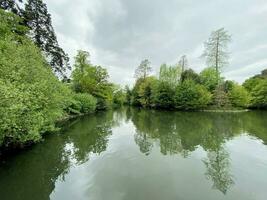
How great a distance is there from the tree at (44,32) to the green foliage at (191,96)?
784 inches

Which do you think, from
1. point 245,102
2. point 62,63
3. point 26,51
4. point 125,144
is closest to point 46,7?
point 62,63

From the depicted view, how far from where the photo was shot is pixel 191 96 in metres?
37.7

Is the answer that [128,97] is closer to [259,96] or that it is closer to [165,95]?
[165,95]

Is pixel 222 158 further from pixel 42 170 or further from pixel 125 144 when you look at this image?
pixel 42 170

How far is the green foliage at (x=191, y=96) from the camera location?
3681 cm

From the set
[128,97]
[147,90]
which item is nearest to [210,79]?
[147,90]

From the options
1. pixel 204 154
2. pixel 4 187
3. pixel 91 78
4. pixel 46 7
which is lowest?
pixel 4 187

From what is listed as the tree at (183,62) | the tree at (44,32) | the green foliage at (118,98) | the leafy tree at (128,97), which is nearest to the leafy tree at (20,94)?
the tree at (44,32)

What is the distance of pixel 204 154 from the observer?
10562 mm

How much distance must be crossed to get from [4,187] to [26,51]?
8.56 m

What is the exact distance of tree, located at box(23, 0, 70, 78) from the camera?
2669cm

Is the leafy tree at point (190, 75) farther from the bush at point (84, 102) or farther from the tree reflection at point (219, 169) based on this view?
the tree reflection at point (219, 169)

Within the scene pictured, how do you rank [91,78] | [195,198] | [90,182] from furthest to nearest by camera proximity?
[91,78] → [90,182] → [195,198]

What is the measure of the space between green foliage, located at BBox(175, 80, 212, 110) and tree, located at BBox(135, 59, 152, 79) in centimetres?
1548
